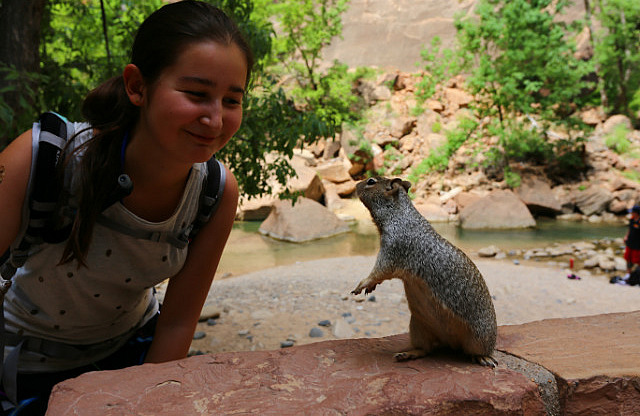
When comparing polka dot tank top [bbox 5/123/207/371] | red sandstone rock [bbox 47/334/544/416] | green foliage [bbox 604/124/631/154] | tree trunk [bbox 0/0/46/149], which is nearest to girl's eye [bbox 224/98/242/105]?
polka dot tank top [bbox 5/123/207/371]

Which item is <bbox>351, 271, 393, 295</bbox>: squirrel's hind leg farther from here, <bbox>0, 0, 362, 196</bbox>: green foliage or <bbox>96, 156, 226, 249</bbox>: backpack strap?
<bbox>0, 0, 362, 196</bbox>: green foliage

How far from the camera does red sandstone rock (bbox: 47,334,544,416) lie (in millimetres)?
1250

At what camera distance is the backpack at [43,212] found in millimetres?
1244

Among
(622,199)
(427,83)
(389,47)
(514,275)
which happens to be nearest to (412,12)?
(389,47)

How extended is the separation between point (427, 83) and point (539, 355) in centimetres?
1737

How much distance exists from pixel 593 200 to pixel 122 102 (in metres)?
13.9

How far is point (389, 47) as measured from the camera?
2122 centimetres

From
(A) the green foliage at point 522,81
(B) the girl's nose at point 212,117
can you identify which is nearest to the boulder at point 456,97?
(A) the green foliage at point 522,81

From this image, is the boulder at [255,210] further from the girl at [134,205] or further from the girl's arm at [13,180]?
the girl's arm at [13,180]

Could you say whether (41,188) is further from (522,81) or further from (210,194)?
(522,81)

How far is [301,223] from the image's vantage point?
407 inches

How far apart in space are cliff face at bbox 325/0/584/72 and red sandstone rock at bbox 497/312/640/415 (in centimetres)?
2055

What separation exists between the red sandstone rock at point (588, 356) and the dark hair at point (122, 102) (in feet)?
4.77

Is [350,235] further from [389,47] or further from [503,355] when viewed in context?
[389,47]
